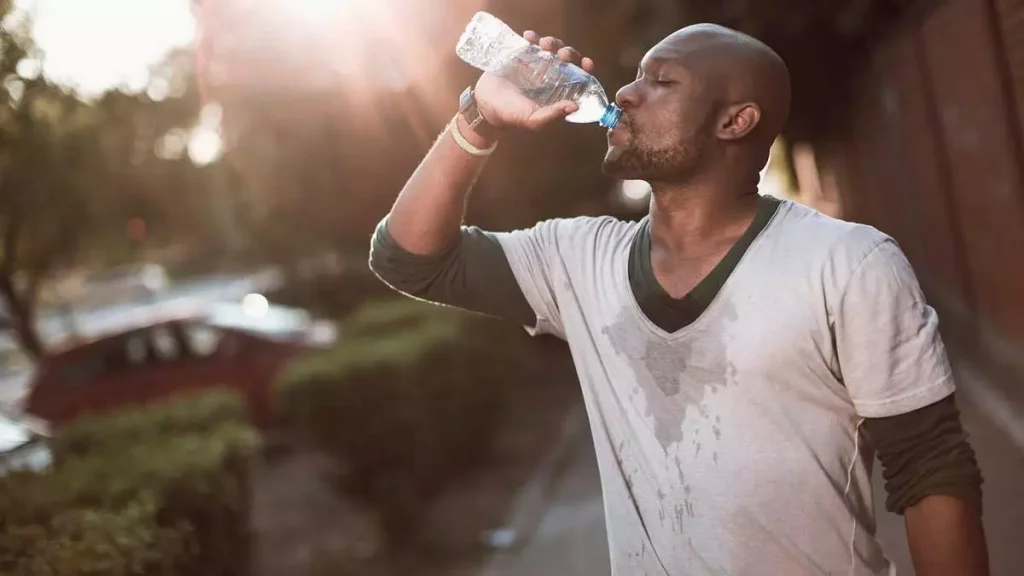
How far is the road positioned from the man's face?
297cm

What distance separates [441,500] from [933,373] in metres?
5.34

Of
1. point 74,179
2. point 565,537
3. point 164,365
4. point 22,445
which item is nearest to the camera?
point 22,445

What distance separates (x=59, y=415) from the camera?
363 inches

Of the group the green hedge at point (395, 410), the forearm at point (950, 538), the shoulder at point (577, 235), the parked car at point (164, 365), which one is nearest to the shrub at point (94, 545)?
the shoulder at point (577, 235)

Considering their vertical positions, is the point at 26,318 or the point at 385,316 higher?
the point at 26,318

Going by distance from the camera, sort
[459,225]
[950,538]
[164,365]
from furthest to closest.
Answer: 1. [164,365]
2. [459,225]
3. [950,538]

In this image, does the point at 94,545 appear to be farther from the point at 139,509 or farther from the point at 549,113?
the point at 549,113

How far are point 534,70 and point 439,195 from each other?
40 centimetres

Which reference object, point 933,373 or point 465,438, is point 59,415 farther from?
point 933,373

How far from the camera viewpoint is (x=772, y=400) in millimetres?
1681

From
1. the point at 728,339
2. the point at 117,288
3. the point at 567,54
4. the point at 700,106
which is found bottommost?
the point at 728,339

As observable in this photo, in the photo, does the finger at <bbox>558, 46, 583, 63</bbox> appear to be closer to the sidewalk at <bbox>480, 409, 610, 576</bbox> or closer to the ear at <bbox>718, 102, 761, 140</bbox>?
the ear at <bbox>718, 102, 761, 140</bbox>

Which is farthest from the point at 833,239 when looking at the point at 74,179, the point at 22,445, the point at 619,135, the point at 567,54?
the point at 74,179

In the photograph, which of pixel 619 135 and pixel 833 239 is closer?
pixel 833 239
